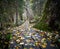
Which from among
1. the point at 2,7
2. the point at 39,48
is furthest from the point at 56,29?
the point at 2,7

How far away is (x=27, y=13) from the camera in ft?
61.1

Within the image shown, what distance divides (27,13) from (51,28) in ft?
44.4

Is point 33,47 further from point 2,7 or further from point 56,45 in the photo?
point 2,7

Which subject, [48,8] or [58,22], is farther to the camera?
[48,8]

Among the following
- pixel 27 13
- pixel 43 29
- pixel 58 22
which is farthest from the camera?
pixel 27 13

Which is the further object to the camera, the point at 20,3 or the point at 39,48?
the point at 20,3

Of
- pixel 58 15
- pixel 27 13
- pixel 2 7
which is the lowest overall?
pixel 27 13

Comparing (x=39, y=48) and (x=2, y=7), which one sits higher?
(x=2, y=7)

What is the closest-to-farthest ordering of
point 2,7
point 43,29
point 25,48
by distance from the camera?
point 25,48, point 43,29, point 2,7

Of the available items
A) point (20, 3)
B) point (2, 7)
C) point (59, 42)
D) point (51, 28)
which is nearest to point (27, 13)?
point (20, 3)

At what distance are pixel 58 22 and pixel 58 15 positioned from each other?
386 millimetres

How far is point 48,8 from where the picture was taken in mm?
5836

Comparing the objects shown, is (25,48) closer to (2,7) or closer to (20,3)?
(2,7)

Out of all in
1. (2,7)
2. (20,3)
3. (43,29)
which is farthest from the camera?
(20,3)
